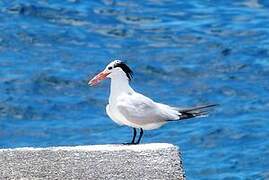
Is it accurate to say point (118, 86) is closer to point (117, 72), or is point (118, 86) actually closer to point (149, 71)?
point (117, 72)

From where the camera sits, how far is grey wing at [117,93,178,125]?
6.67m

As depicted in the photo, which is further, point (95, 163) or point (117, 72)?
point (117, 72)

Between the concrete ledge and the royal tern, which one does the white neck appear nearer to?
the royal tern

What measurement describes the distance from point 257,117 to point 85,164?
18.9 ft

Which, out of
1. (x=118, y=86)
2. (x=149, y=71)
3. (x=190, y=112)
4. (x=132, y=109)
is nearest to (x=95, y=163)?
(x=132, y=109)

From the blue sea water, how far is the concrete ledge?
12.9 ft

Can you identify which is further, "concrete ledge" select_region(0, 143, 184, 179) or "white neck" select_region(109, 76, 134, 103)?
"white neck" select_region(109, 76, 134, 103)

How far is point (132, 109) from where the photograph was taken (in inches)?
262

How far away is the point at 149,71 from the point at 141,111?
5.95 m

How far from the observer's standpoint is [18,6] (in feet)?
49.3

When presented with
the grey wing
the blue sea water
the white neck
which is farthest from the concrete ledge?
the blue sea water

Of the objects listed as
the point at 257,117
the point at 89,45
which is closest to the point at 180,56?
the point at 89,45

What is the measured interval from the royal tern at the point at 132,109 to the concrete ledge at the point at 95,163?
2.01 feet

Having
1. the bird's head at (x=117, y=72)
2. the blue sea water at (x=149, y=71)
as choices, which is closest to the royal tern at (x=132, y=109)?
the bird's head at (x=117, y=72)
